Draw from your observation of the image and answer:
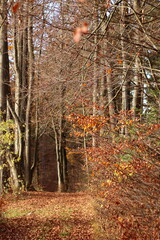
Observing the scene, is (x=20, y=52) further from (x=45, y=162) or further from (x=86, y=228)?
(x=45, y=162)

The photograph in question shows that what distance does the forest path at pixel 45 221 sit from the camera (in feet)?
22.0

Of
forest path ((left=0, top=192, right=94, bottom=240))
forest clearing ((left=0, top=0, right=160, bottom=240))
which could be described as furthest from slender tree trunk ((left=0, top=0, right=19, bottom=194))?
forest path ((left=0, top=192, right=94, bottom=240))

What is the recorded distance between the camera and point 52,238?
258 inches

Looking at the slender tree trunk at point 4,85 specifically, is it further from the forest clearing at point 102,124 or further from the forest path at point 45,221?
the forest path at point 45,221

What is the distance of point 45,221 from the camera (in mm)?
7762

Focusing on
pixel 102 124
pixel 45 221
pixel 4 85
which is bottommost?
pixel 45 221

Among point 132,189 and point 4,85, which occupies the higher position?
point 4,85

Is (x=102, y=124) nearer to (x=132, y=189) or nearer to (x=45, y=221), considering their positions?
(x=132, y=189)

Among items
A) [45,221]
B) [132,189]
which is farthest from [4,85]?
[132,189]

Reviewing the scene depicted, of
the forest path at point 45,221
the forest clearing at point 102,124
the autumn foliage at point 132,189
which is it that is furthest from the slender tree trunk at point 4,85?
the autumn foliage at point 132,189

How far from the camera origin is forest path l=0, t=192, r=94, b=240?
6720mm

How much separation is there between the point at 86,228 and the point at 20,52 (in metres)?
9.70

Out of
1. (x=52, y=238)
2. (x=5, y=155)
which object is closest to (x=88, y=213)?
(x=52, y=238)

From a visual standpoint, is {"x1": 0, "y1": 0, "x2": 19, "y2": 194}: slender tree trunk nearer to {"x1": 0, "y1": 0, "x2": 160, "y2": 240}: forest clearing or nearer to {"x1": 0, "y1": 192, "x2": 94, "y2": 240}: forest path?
{"x1": 0, "y1": 0, "x2": 160, "y2": 240}: forest clearing
